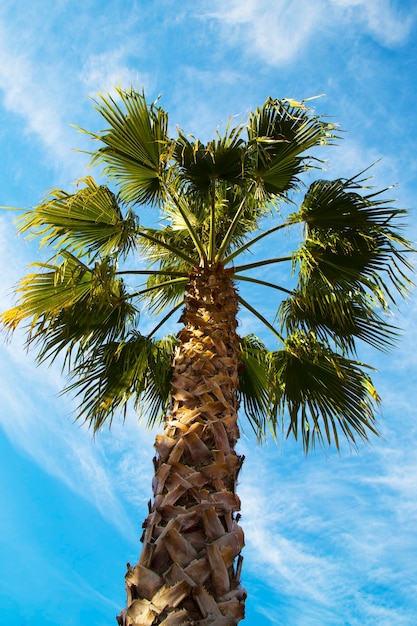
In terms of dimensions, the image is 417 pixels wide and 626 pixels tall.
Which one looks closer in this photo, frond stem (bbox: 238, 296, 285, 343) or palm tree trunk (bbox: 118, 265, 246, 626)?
palm tree trunk (bbox: 118, 265, 246, 626)

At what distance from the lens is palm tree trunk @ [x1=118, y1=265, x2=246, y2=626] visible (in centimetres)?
332

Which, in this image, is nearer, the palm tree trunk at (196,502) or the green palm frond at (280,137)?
the palm tree trunk at (196,502)

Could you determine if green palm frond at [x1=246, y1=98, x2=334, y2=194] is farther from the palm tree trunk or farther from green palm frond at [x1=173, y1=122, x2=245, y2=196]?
the palm tree trunk

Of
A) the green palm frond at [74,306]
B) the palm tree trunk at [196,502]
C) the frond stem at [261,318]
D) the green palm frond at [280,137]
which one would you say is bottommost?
the palm tree trunk at [196,502]

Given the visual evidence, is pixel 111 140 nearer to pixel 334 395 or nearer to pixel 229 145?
pixel 229 145

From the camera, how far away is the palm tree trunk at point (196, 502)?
3324 mm

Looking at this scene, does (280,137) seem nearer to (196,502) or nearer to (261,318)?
(261,318)

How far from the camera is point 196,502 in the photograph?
387 centimetres

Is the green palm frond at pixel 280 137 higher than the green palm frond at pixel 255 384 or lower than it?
higher

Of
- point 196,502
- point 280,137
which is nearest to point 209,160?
point 280,137

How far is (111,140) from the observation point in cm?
629

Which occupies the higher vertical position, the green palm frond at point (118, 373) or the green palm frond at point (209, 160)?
the green palm frond at point (209, 160)

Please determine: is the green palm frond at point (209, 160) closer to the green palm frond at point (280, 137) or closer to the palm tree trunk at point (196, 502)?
the green palm frond at point (280, 137)

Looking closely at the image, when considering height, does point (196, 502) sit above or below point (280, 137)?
below
